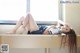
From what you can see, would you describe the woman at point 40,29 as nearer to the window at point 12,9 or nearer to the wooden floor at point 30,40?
the wooden floor at point 30,40

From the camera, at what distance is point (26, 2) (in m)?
3.46

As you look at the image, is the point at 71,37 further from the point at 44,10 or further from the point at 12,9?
the point at 12,9

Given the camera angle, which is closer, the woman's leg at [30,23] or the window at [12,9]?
the woman's leg at [30,23]

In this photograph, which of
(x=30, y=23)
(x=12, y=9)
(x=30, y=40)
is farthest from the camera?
(x=12, y=9)

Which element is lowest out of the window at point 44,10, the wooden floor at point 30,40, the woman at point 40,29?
the wooden floor at point 30,40

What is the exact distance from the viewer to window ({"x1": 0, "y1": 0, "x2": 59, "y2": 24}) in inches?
136

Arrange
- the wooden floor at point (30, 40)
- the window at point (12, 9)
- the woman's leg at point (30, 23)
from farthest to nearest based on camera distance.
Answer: the window at point (12, 9), the woman's leg at point (30, 23), the wooden floor at point (30, 40)

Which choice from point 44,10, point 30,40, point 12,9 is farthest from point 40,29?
point 12,9

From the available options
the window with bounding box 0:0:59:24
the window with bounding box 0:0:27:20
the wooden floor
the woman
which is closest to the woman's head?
the woman

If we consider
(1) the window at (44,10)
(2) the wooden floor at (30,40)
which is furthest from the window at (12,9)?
(2) the wooden floor at (30,40)

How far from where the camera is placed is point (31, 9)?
3498 millimetres

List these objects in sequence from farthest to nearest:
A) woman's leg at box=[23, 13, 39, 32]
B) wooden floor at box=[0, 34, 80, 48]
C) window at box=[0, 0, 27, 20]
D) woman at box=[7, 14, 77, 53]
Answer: window at box=[0, 0, 27, 20], woman's leg at box=[23, 13, 39, 32], woman at box=[7, 14, 77, 53], wooden floor at box=[0, 34, 80, 48]

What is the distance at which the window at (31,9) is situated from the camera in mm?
3461

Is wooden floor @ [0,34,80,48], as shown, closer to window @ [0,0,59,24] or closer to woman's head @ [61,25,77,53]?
woman's head @ [61,25,77,53]
